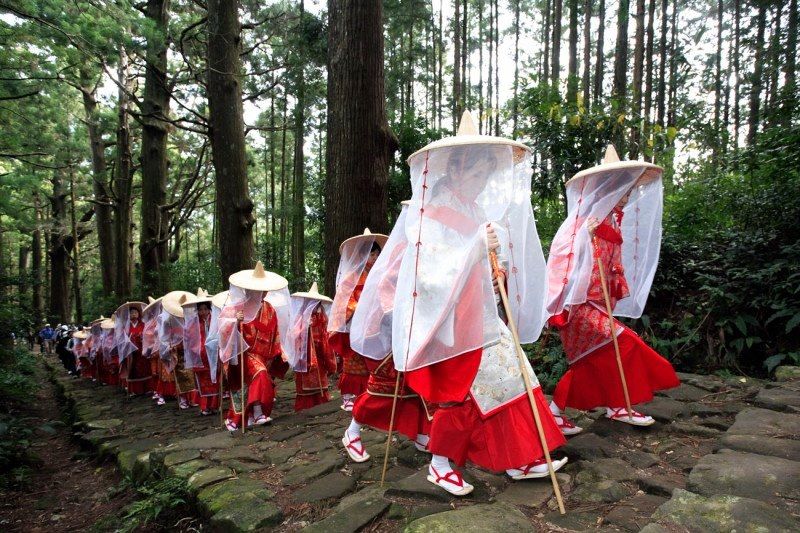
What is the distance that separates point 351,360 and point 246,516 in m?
1.96

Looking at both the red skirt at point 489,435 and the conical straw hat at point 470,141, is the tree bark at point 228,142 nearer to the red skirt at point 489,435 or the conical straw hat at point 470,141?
the conical straw hat at point 470,141

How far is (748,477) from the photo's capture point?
8.39 feet

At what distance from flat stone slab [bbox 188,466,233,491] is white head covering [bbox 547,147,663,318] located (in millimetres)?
2787

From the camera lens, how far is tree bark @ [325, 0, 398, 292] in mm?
5695

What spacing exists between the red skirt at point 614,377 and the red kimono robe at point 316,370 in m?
2.99

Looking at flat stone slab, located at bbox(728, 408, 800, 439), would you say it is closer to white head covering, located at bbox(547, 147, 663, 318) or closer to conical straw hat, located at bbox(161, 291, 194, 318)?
white head covering, located at bbox(547, 147, 663, 318)

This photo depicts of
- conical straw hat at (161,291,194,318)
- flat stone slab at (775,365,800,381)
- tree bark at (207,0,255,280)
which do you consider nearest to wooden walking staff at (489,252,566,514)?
flat stone slab at (775,365,800,381)

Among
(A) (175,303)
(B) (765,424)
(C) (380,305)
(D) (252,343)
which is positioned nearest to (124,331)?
(A) (175,303)

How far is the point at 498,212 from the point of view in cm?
287

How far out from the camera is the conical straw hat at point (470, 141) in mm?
2658

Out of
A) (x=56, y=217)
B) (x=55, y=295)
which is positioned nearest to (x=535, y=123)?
(x=56, y=217)

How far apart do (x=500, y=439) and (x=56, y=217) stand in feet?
80.6

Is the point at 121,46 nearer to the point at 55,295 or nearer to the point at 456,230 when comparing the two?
the point at 456,230

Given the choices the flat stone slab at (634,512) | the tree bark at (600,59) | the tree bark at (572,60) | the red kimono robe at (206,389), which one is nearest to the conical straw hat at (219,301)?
the red kimono robe at (206,389)
